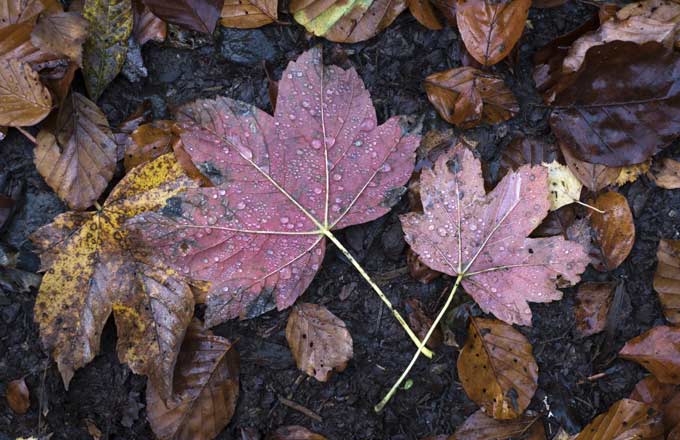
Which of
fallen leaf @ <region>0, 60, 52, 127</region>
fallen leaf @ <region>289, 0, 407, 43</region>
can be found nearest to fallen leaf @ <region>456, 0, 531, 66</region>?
fallen leaf @ <region>289, 0, 407, 43</region>

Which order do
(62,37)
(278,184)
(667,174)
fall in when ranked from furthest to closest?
(667,174)
(62,37)
(278,184)

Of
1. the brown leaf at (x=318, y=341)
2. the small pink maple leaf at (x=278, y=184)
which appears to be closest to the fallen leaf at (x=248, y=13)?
the small pink maple leaf at (x=278, y=184)

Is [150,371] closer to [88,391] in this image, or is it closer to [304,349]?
[88,391]

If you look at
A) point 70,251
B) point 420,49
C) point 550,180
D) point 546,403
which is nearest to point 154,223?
point 70,251

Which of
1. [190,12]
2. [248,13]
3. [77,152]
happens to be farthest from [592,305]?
[77,152]

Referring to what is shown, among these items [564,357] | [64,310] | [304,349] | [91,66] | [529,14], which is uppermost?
[91,66]

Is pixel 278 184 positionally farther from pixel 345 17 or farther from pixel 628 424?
pixel 628 424
